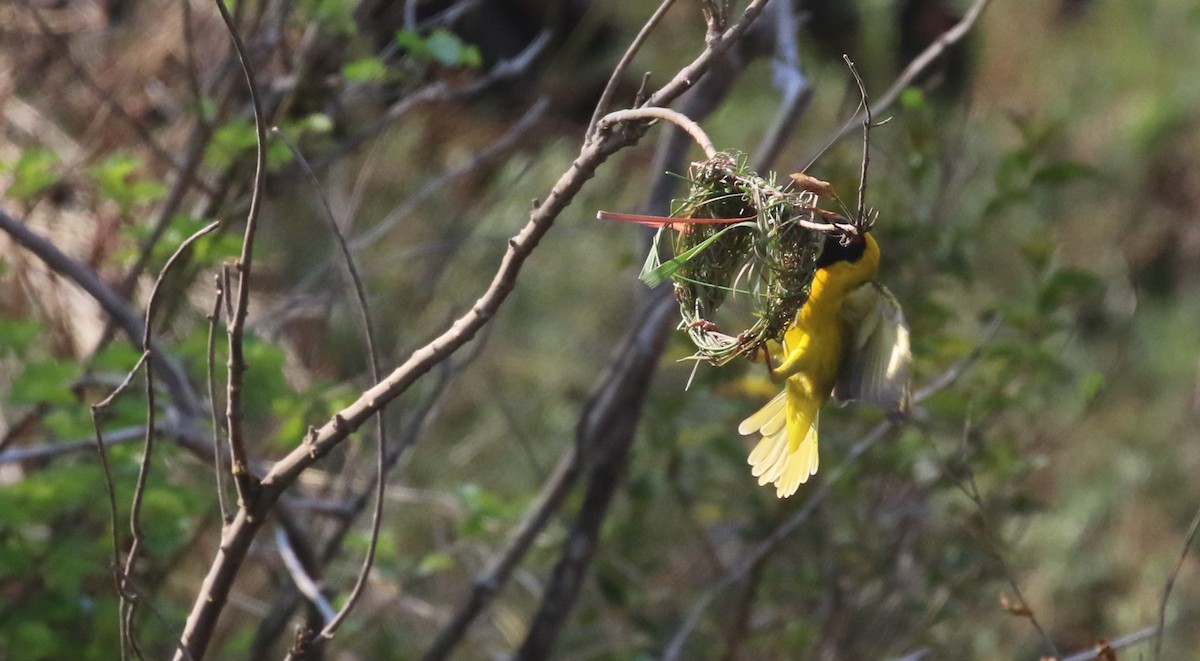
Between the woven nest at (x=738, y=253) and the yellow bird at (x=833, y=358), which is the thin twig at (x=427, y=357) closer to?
the woven nest at (x=738, y=253)

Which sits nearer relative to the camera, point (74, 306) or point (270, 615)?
point (270, 615)

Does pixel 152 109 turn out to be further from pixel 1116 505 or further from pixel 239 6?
pixel 1116 505

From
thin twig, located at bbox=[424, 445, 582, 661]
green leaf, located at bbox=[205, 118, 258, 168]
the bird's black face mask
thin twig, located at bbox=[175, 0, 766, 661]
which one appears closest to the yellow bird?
the bird's black face mask

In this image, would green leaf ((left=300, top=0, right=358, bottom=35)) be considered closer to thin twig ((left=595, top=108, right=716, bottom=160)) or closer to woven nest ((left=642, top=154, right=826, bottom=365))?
woven nest ((left=642, top=154, right=826, bottom=365))

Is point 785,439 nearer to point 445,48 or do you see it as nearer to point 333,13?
point 445,48

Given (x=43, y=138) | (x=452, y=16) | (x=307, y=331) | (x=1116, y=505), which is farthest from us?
(x=1116, y=505)

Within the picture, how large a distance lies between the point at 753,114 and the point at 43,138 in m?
3.44

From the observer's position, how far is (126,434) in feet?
8.24

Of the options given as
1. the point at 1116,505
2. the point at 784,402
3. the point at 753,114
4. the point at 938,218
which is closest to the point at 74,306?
the point at 784,402

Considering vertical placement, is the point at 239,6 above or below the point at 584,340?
below

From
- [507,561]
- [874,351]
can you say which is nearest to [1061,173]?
[874,351]

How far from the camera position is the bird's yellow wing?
2.29 metres

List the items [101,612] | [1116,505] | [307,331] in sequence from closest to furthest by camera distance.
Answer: [101,612] < [307,331] < [1116,505]

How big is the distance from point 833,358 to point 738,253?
65 centimetres
